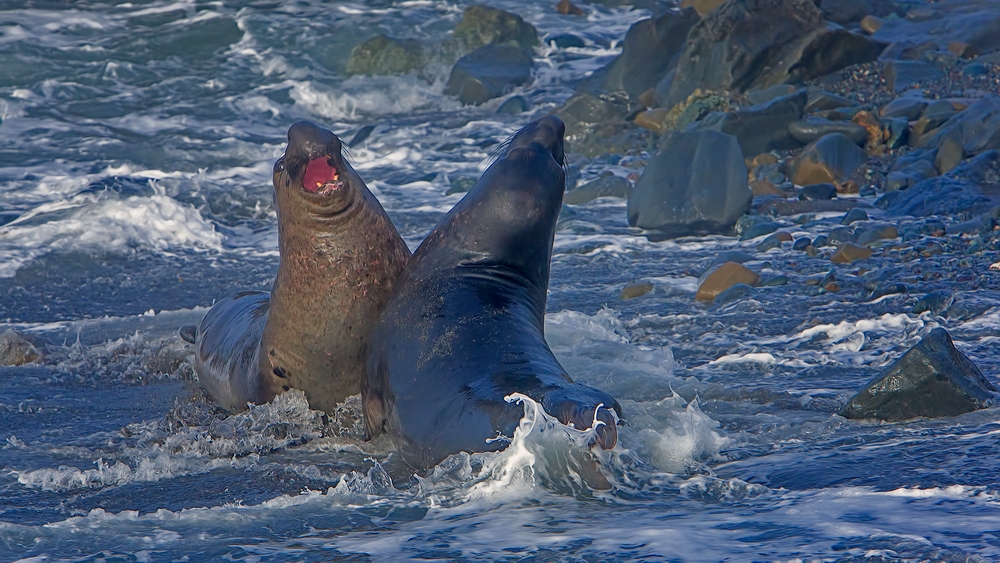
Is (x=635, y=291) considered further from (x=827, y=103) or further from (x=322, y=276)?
(x=827, y=103)

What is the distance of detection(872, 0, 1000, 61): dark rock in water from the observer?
44.7ft

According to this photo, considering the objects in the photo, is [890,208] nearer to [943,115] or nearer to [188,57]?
[943,115]

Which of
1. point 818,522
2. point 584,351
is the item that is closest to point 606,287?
point 584,351

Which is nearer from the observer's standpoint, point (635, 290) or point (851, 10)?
point (635, 290)

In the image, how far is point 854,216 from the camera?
9.12m

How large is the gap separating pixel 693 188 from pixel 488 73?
786 cm

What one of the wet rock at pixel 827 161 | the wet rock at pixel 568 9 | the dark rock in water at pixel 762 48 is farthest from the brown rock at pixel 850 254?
the wet rock at pixel 568 9

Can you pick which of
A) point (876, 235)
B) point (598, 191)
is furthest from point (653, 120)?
point (876, 235)

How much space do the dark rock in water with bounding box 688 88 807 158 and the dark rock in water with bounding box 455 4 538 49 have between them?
8561mm

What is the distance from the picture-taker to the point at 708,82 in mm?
13219

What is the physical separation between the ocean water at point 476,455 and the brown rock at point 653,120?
106cm

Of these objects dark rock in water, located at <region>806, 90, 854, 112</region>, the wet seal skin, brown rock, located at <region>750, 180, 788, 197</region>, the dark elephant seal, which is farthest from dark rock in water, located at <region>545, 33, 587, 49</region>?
the wet seal skin

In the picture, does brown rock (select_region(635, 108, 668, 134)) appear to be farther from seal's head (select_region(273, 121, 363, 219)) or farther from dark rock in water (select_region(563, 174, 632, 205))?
seal's head (select_region(273, 121, 363, 219))

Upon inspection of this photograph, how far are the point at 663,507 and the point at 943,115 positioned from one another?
8.33 meters
